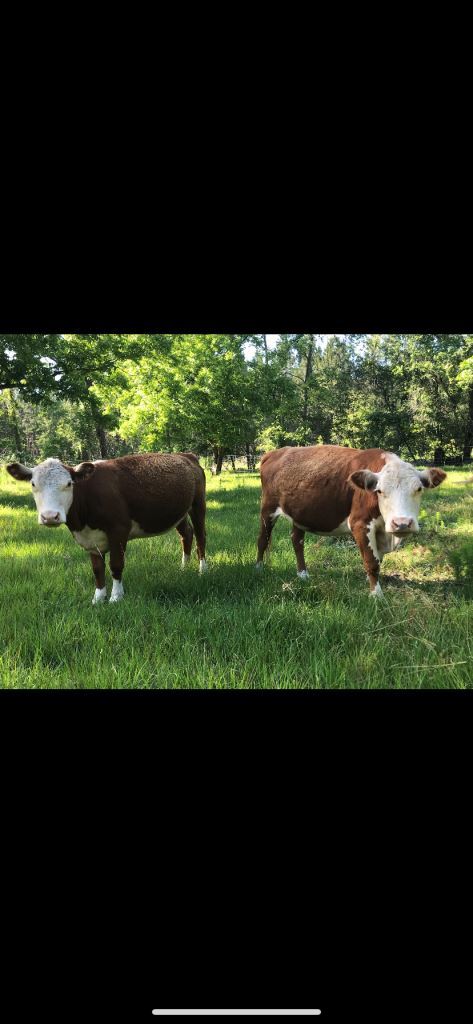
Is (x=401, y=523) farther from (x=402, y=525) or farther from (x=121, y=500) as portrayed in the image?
(x=121, y=500)

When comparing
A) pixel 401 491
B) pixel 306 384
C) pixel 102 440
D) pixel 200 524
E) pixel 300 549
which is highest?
pixel 306 384

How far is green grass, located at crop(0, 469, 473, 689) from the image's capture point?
174 centimetres

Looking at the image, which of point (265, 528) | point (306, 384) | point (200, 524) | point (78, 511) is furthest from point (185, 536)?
point (306, 384)

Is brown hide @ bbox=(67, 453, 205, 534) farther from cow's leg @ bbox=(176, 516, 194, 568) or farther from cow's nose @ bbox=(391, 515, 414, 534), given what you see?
cow's nose @ bbox=(391, 515, 414, 534)

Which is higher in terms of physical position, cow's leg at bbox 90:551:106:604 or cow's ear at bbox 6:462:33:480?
cow's ear at bbox 6:462:33:480

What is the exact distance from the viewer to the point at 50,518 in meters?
1.99

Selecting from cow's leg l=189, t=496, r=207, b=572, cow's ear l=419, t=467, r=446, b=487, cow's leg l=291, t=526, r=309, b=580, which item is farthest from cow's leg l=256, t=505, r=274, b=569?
cow's ear l=419, t=467, r=446, b=487

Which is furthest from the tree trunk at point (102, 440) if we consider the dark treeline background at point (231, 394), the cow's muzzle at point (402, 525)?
the cow's muzzle at point (402, 525)

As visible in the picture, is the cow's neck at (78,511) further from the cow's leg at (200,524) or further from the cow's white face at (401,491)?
the cow's white face at (401,491)

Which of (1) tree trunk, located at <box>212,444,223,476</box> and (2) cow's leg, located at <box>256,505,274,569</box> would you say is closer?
(1) tree trunk, located at <box>212,444,223,476</box>

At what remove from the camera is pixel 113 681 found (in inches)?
69.1

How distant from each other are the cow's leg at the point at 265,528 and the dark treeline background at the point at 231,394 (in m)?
0.32

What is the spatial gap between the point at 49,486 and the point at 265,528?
1165 millimetres

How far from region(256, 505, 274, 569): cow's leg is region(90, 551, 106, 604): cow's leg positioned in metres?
0.82
